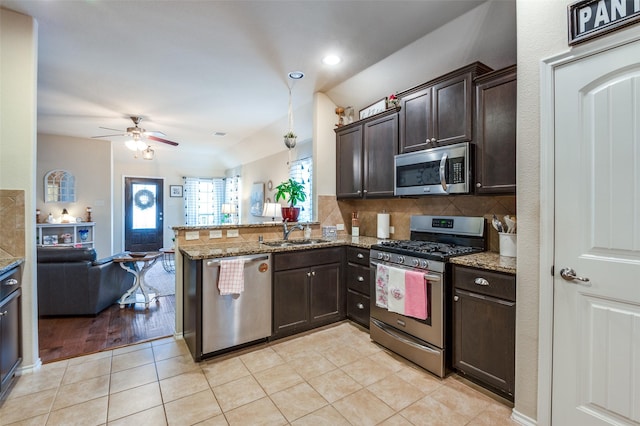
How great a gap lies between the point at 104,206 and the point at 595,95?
25.9ft

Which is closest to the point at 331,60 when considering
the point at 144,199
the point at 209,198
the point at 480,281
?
the point at 480,281

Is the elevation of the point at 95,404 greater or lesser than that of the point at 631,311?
lesser

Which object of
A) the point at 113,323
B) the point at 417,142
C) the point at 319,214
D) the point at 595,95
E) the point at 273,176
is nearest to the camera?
the point at 595,95

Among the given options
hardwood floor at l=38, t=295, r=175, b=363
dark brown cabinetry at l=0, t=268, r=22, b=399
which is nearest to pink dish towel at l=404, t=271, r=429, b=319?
hardwood floor at l=38, t=295, r=175, b=363

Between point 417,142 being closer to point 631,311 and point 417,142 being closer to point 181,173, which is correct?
point 631,311

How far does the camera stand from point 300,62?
311 centimetres

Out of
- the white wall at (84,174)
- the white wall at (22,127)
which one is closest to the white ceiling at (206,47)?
the white wall at (22,127)

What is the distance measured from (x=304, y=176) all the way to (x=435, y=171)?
304 cm

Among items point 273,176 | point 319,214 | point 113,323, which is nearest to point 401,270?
point 319,214

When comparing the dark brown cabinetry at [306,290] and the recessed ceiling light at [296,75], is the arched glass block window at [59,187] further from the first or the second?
the dark brown cabinetry at [306,290]

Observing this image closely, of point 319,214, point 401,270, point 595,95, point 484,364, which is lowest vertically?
point 484,364

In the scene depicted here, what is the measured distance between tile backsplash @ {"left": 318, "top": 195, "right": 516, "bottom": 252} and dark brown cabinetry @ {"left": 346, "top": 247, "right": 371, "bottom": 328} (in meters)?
0.64

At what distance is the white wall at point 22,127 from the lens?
225 centimetres

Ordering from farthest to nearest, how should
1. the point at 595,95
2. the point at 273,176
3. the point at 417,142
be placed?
1. the point at 273,176
2. the point at 417,142
3. the point at 595,95
